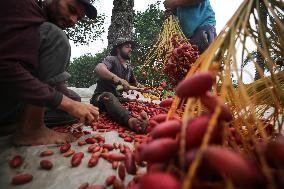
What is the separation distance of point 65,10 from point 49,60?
1.77 feet

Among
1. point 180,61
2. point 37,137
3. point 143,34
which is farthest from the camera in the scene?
point 143,34

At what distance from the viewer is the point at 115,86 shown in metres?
4.14

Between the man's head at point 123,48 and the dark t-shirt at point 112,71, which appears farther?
the man's head at point 123,48

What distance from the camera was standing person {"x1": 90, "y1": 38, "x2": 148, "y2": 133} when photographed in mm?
2977

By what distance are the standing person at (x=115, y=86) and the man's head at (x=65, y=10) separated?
3.24ft

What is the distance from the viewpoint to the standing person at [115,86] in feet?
9.77

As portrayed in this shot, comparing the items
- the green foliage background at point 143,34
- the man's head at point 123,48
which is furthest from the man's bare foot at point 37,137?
the green foliage background at point 143,34

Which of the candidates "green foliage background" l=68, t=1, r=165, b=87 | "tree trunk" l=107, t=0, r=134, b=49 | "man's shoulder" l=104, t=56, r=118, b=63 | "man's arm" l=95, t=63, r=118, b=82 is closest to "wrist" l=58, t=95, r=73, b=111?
"man's arm" l=95, t=63, r=118, b=82

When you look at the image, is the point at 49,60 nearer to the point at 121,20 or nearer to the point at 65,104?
the point at 65,104

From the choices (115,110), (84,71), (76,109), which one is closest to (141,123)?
(115,110)

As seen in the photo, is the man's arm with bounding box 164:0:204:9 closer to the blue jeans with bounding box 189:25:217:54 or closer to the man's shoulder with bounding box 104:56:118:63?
the blue jeans with bounding box 189:25:217:54

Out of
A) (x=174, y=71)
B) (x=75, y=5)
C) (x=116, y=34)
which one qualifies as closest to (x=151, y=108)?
(x=174, y=71)

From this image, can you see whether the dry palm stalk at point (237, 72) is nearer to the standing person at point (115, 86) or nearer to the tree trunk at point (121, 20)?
the standing person at point (115, 86)

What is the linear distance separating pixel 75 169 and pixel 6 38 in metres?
0.85
